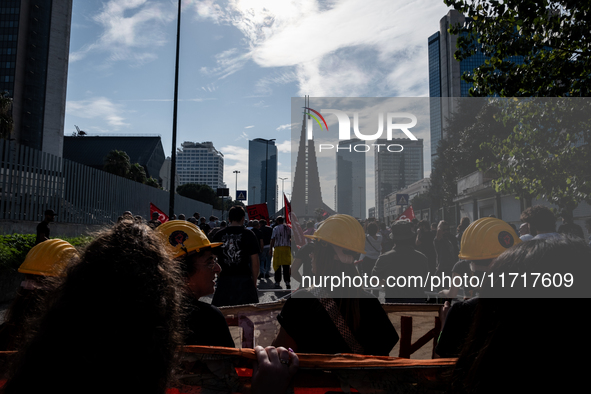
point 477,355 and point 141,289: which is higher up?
point 141,289

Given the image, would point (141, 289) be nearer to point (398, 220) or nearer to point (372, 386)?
point (372, 386)

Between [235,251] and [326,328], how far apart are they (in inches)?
124

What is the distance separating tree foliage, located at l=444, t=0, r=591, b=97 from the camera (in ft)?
18.1

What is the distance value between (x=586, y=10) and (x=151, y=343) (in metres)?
6.65

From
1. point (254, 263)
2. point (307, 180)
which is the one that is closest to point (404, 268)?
point (307, 180)

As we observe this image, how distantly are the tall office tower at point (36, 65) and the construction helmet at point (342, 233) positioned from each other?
67.6 m

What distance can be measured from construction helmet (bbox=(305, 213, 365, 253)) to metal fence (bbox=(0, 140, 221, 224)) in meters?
10.1

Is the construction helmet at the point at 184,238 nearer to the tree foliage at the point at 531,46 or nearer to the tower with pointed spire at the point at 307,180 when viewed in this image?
the tower with pointed spire at the point at 307,180

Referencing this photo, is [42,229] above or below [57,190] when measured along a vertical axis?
below

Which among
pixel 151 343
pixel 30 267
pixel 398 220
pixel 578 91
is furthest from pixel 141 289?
pixel 578 91

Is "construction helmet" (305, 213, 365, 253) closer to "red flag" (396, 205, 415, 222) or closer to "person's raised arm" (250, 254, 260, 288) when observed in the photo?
"red flag" (396, 205, 415, 222)

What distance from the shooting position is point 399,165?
142 inches

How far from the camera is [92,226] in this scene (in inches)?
630

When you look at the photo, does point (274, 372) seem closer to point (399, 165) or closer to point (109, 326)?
point (109, 326)
